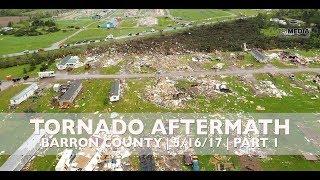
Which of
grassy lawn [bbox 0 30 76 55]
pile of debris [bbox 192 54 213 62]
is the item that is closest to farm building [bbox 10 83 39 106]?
grassy lawn [bbox 0 30 76 55]

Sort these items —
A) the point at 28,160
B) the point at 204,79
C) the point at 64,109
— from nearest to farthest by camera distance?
the point at 28,160, the point at 64,109, the point at 204,79

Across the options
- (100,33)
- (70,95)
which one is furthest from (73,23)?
(70,95)

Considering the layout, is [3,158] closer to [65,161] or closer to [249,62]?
[65,161]

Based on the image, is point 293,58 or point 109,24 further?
point 109,24

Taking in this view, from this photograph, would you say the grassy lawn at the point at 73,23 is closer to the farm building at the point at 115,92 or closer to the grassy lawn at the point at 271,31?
the grassy lawn at the point at 271,31
